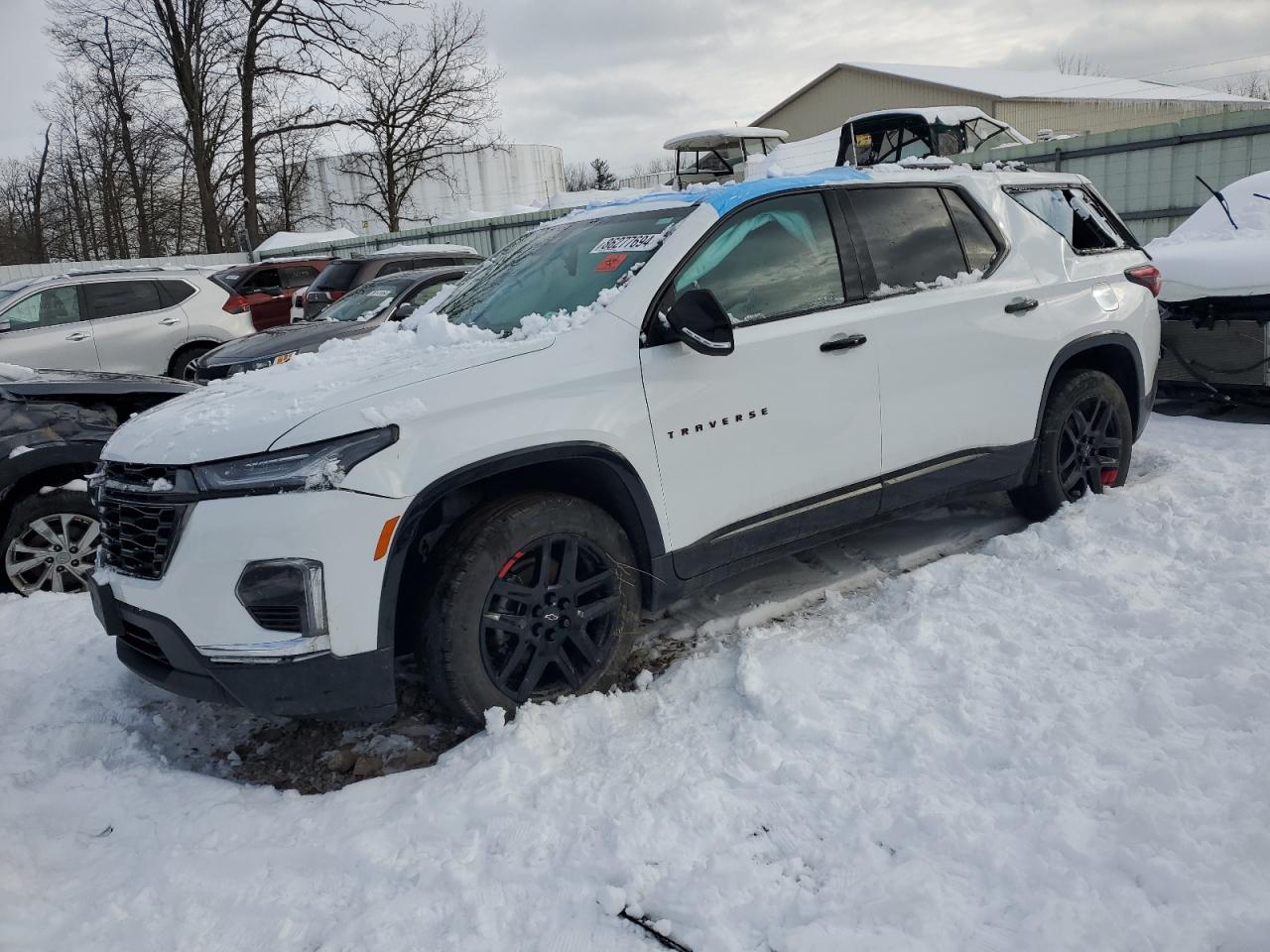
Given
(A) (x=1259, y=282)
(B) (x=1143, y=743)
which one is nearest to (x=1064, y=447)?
(B) (x=1143, y=743)

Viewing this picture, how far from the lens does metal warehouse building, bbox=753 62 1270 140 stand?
109 feet

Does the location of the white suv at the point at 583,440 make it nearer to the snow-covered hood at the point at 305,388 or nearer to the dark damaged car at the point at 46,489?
the snow-covered hood at the point at 305,388

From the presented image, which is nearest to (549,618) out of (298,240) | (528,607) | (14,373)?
(528,607)

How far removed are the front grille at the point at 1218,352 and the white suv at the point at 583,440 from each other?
2.62m

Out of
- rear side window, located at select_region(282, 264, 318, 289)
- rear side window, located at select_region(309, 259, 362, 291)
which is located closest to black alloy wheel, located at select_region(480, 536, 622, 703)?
rear side window, located at select_region(309, 259, 362, 291)

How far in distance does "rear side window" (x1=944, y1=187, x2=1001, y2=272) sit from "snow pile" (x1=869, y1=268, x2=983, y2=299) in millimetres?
52

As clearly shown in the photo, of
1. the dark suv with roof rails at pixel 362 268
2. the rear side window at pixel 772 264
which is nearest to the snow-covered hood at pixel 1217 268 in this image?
the rear side window at pixel 772 264

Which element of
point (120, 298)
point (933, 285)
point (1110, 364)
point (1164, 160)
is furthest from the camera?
point (1164, 160)

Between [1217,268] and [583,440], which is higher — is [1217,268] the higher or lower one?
the higher one

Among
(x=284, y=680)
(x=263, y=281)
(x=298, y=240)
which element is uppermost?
(x=298, y=240)

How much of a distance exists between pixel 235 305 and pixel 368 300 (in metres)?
3.33

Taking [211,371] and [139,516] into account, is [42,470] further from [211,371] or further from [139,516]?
[211,371]

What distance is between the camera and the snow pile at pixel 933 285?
3.86m

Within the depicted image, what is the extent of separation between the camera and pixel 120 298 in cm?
1162
